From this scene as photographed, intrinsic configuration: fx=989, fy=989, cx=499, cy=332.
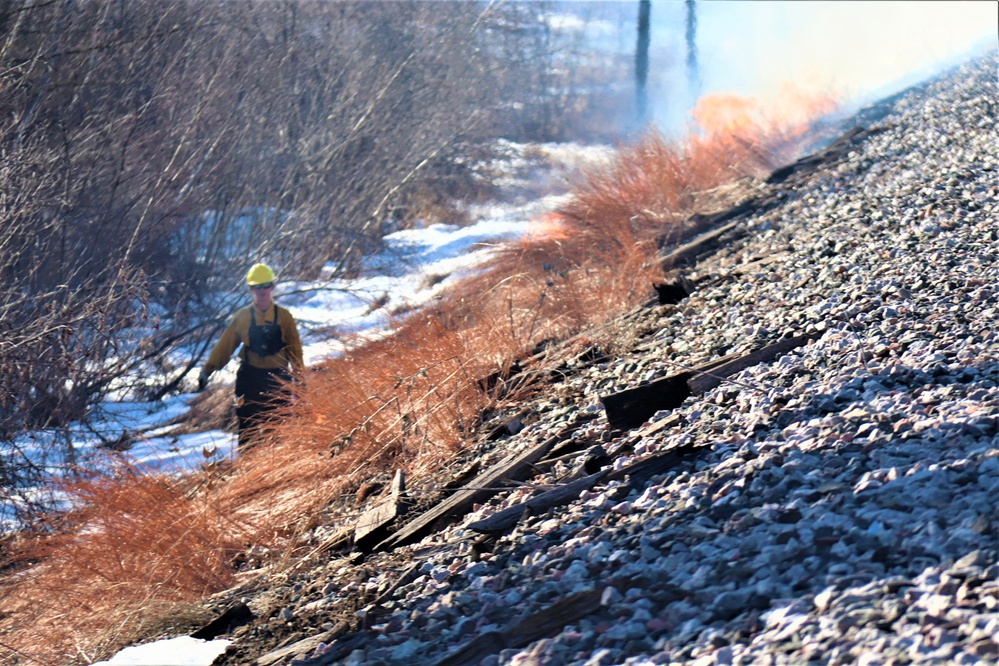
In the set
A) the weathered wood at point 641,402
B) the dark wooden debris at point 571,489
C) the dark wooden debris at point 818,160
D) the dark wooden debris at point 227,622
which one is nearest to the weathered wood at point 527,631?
the dark wooden debris at point 571,489

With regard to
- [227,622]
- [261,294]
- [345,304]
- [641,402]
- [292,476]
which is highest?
[261,294]

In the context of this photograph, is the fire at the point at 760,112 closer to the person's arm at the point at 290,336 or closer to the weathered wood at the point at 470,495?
the person's arm at the point at 290,336

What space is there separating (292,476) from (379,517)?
4.68 ft

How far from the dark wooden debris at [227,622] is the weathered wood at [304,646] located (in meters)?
0.38

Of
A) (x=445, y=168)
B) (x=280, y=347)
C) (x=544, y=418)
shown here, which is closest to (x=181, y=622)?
(x=544, y=418)

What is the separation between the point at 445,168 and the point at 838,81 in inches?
484

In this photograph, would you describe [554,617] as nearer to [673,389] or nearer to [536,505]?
[536,505]

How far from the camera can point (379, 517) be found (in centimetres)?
411

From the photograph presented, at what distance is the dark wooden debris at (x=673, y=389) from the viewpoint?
4.18m

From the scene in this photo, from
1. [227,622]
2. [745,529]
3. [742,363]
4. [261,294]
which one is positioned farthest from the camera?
[261,294]

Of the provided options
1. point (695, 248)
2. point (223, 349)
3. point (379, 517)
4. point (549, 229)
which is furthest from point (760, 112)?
point (379, 517)

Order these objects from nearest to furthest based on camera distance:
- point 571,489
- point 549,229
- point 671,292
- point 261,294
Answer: point 571,489 < point 671,292 < point 261,294 < point 549,229

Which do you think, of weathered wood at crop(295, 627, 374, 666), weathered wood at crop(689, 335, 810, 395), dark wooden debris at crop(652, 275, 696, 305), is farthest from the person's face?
weathered wood at crop(295, 627, 374, 666)

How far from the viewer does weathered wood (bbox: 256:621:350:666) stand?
120 inches
